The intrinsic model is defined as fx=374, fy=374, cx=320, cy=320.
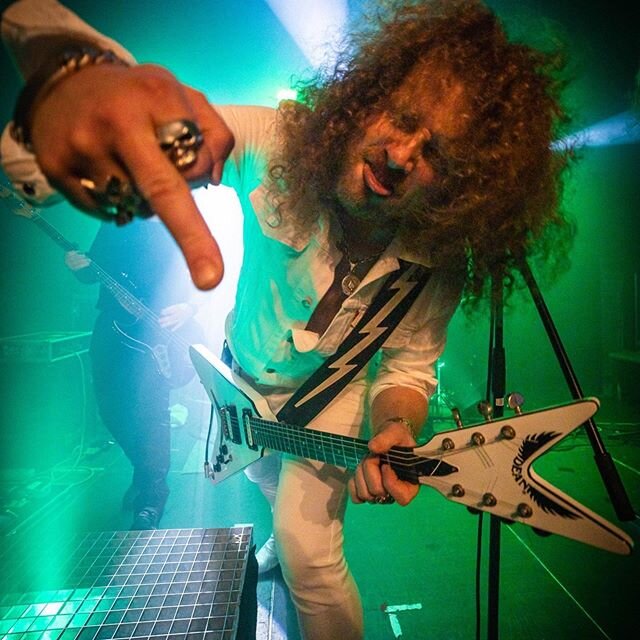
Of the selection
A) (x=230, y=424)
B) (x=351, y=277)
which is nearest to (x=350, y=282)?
(x=351, y=277)

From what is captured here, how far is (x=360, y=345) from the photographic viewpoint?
1.44m

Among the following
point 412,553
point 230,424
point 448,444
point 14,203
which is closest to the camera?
point 448,444

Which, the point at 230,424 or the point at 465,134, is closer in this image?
the point at 465,134

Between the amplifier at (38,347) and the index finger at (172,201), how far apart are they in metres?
3.20

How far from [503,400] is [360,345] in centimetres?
53

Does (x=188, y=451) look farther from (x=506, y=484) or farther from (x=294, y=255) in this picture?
(x=506, y=484)

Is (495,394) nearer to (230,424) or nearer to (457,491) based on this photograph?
(457,491)

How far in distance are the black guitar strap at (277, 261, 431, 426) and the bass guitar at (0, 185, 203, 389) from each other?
76.2 inches

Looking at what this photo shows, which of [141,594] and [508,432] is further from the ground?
[508,432]

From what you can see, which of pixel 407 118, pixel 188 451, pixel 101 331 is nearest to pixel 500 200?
pixel 407 118

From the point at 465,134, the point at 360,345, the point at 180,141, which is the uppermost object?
the point at 465,134

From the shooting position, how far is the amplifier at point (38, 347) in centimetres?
281

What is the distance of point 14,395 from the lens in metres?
2.89

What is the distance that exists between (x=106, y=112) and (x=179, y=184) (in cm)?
9
